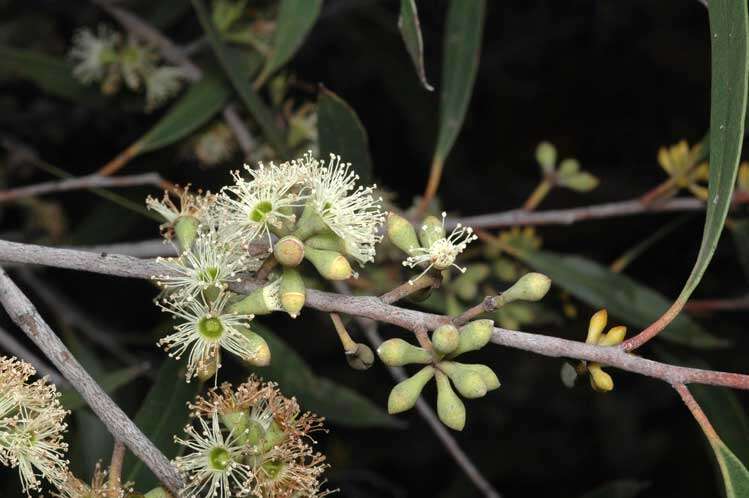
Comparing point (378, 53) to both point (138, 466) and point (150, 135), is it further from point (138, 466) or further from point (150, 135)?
point (138, 466)

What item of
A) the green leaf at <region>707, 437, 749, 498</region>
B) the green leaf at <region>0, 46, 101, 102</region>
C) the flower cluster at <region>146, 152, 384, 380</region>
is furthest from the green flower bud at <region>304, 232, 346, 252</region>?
the green leaf at <region>0, 46, 101, 102</region>

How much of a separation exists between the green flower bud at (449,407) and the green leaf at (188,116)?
1386mm

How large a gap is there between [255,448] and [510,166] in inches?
118

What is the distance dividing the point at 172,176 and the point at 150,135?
55 cm

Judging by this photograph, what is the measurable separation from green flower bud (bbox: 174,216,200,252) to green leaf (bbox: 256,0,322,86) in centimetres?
87

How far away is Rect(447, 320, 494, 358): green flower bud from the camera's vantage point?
1347 mm

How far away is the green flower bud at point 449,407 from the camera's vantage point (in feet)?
4.54

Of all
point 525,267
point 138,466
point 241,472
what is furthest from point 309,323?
point 241,472

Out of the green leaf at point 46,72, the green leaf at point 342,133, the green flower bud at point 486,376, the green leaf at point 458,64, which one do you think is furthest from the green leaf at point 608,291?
the green leaf at point 46,72

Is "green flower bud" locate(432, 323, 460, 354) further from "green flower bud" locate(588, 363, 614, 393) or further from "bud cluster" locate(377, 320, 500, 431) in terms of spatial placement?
"green flower bud" locate(588, 363, 614, 393)

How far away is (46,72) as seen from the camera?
2.91 meters

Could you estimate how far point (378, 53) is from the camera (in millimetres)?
3830

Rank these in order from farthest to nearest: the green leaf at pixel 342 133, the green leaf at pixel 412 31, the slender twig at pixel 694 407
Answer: the green leaf at pixel 342 133 → the green leaf at pixel 412 31 → the slender twig at pixel 694 407

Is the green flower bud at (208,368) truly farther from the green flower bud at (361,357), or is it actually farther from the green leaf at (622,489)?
the green leaf at (622,489)
